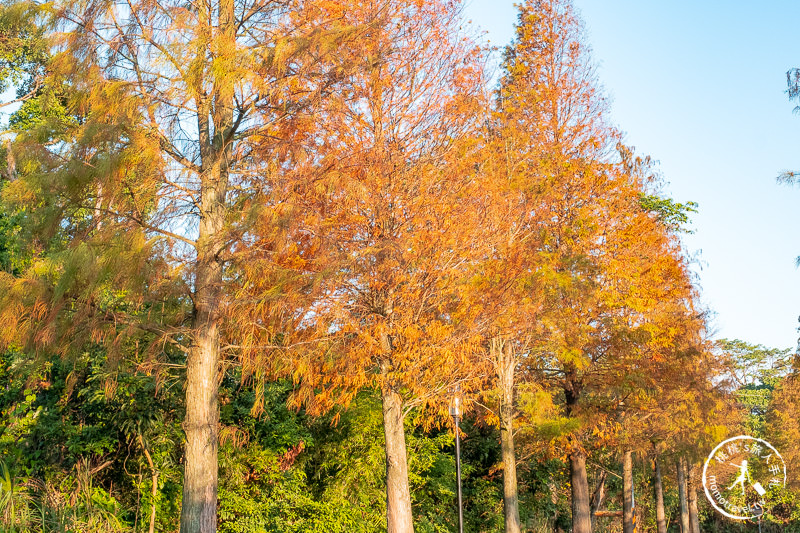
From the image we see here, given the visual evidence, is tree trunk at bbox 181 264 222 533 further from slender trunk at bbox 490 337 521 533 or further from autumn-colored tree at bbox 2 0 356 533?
slender trunk at bbox 490 337 521 533

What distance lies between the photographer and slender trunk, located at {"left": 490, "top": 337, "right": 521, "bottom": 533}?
14427 mm

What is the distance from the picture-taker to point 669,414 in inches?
728

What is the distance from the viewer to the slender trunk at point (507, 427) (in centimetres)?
1443

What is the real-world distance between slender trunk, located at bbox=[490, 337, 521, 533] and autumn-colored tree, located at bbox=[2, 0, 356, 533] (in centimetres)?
702

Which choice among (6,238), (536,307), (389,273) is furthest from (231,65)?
(6,238)

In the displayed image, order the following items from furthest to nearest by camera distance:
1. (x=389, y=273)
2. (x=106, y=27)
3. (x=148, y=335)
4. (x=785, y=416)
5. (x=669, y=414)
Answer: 1. (x=785, y=416)
2. (x=669, y=414)
3. (x=148, y=335)
4. (x=389, y=273)
5. (x=106, y=27)

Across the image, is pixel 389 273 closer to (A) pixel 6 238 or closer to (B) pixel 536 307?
(B) pixel 536 307

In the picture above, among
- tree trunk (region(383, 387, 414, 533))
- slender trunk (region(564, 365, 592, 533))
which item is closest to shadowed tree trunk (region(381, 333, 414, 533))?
tree trunk (region(383, 387, 414, 533))

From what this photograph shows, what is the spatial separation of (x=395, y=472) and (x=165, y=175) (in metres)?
5.49

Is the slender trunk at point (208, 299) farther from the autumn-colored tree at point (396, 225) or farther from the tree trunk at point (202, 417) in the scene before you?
the autumn-colored tree at point (396, 225)

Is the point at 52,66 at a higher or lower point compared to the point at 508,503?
higher

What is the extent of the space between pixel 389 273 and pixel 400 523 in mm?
3749

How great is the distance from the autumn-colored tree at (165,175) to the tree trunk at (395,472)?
2.86m

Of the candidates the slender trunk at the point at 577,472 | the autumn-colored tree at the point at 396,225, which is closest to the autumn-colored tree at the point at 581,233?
the slender trunk at the point at 577,472
